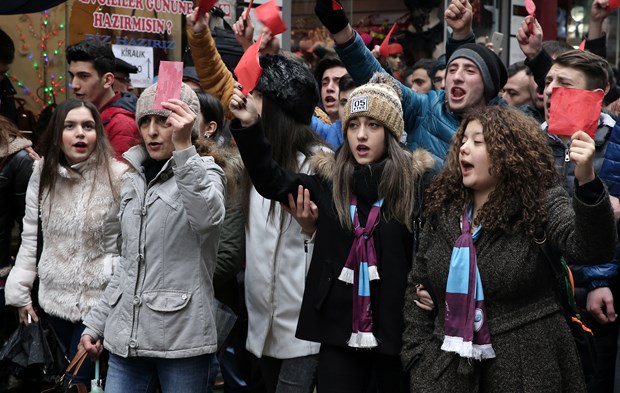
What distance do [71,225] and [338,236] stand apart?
1742 mm

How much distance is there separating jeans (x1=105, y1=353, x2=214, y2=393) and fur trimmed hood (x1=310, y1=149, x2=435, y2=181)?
1.05 metres

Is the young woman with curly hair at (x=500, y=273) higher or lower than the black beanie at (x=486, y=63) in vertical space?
lower

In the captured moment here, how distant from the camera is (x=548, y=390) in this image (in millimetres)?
3701

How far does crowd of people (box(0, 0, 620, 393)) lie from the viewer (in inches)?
148

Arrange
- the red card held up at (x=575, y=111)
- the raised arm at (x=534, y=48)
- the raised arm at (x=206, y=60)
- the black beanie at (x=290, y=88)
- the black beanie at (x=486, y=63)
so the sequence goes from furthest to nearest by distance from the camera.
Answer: the raised arm at (x=534, y=48), the raised arm at (x=206, y=60), the black beanie at (x=486, y=63), the black beanie at (x=290, y=88), the red card held up at (x=575, y=111)

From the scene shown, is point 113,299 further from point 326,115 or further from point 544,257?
point 326,115

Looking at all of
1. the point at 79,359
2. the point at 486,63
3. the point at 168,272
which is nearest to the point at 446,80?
the point at 486,63

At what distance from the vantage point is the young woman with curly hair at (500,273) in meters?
3.71

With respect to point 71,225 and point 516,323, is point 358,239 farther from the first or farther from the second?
point 71,225

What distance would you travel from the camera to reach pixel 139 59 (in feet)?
26.2

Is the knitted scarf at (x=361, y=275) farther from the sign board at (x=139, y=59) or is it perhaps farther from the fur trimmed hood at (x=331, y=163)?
the sign board at (x=139, y=59)

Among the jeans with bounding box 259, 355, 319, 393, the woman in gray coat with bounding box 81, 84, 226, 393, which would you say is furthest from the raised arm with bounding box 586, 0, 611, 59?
the jeans with bounding box 259, 355, 319, 393

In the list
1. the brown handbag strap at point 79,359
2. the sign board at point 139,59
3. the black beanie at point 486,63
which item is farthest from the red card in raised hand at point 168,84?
the sign board at point 139,59

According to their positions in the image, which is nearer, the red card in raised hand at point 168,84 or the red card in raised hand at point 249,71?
the red card in raised hand at point 249,71
